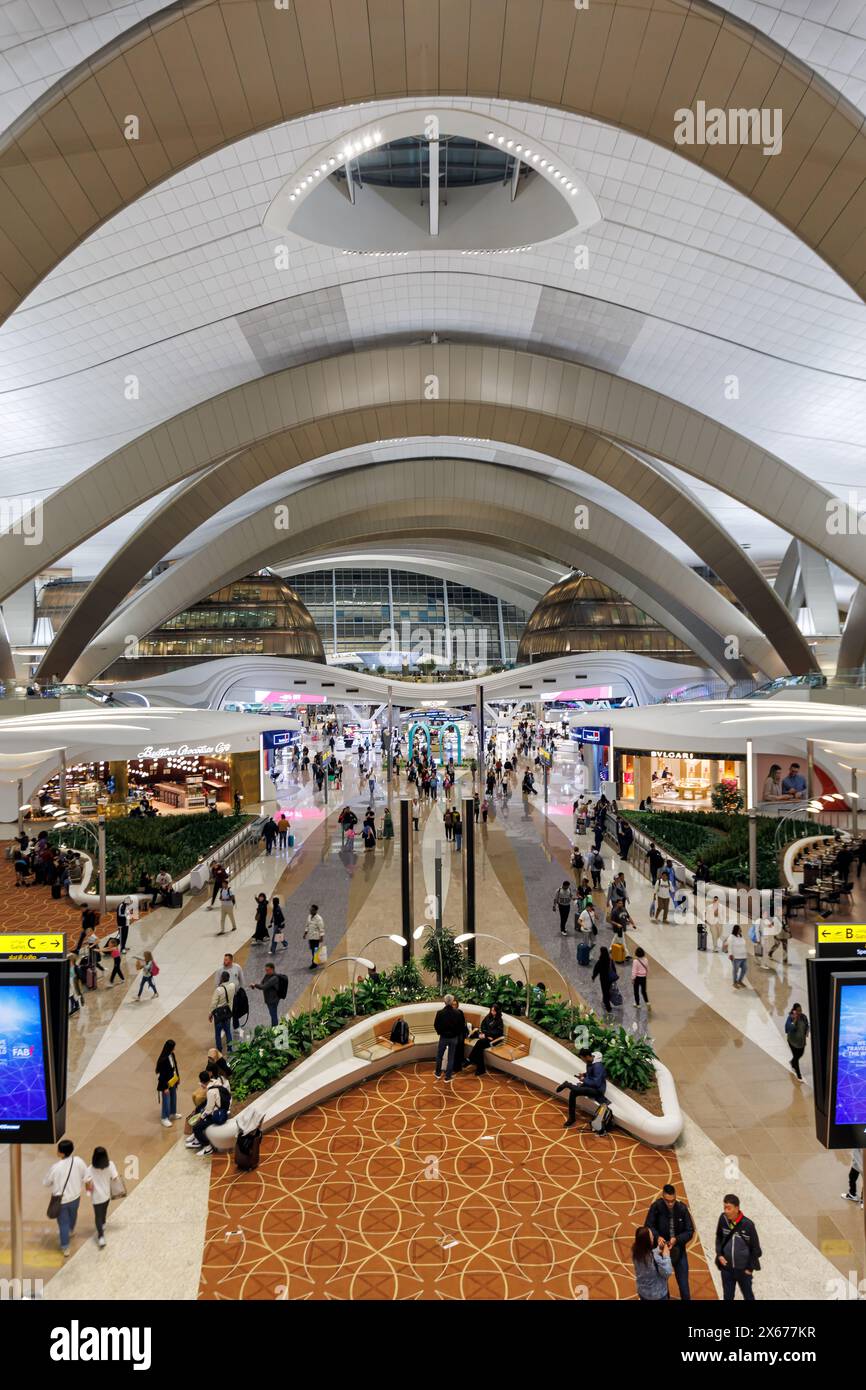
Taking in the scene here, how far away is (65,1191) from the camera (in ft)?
22.0

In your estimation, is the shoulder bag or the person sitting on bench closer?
the shoulder bag

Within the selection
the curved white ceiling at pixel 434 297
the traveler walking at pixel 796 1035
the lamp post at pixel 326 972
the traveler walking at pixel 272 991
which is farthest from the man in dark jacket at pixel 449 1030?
the curved white ceiling at pixel 434 297

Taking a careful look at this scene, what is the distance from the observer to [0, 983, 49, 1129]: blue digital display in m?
5.55

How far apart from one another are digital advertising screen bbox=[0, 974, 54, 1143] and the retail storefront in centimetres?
2357

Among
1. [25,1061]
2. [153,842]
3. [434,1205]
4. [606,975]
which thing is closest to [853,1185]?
[434,1205]

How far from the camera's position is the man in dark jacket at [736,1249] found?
220 inches

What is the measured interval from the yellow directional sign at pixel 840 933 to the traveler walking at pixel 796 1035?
437cm

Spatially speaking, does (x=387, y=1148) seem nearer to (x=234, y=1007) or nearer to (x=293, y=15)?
(x=234, y=1007)

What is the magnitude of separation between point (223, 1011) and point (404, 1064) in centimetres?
236

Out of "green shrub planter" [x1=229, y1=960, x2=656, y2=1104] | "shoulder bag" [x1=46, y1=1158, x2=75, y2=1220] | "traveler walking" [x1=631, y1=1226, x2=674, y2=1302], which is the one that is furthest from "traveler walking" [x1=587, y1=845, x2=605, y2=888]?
"shoulder bag" [x1=46, y1=1158, x2=75, y2=1220]

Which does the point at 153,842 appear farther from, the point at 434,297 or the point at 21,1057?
the point at 21,1057

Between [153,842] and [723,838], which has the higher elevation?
[153,842]

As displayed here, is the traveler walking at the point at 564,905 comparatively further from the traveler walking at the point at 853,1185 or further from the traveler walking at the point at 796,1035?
the traveler walking at the point at 853,1185

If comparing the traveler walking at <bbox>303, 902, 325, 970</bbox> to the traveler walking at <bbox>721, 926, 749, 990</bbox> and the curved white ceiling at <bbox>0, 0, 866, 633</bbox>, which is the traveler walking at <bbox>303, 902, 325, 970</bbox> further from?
the curved white ceiling at <bbox>0, 0, 866, 633</bbox>
